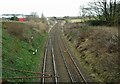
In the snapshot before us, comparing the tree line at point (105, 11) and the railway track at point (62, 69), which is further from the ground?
the tree line at point (105, 11)

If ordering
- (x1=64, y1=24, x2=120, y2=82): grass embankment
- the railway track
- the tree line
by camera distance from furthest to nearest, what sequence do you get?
1. the tree line
2. the railway track
3. (x1=64, y1=24, x2=120, y2=82): grass embankment

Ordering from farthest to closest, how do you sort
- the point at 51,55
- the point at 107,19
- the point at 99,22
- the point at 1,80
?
the point at 99,22
the point at 107,19
the point at 51,55
the point at 1,80

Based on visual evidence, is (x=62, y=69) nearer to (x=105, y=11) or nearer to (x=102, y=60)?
(x=102, y=60)

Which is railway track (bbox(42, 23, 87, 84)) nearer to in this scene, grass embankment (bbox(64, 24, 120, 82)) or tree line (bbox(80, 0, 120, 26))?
grass embankment (bbox(64, 24, 120, 82))

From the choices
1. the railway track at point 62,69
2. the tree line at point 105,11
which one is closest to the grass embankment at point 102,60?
the railway track at point 62,69

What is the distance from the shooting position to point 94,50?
97.4 ft

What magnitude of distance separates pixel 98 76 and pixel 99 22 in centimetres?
3450

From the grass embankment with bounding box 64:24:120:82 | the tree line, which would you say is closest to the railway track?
the grass embankment with bounding box 64:24:120:82

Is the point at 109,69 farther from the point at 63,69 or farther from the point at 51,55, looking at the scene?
the point at 51,55

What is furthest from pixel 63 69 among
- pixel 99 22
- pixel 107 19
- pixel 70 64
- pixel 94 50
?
pixel 99 22

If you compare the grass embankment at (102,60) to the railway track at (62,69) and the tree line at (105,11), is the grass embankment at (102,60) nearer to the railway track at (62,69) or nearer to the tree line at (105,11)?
the railway track at (62,69)

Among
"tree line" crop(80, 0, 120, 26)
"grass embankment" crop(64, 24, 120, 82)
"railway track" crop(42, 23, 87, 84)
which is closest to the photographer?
"grass embankment" crop(64, 24, 120, 82)

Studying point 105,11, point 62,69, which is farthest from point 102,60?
point 105,11

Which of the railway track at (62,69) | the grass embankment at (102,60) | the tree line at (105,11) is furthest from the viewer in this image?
the tree line at (105,11)
